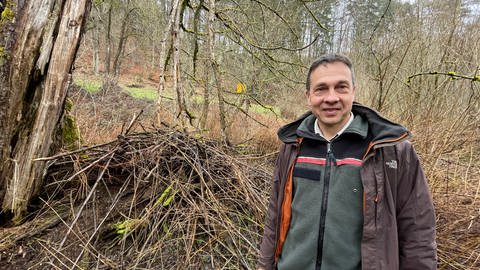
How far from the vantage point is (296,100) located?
436 inches

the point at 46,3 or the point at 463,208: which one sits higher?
the point at 46,3

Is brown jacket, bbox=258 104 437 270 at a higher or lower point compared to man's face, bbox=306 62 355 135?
lower

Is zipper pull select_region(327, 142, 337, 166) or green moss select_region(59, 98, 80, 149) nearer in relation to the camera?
zipper pull select_region(327, 142, 337, 166)

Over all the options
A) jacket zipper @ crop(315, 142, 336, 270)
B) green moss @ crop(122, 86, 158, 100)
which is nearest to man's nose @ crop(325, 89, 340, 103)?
jacket zipper @ crop(315, 142, 336, 270)

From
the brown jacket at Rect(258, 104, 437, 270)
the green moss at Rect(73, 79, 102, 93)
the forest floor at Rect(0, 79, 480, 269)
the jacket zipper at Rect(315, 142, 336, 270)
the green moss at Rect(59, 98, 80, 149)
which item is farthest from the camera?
the green moss at Rect(73, 79, 102, 93)

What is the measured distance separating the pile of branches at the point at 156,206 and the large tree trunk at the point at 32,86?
25cm

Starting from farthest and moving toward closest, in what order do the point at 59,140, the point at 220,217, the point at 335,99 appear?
the point at 59,140 → the point at 220,217 → the point at 335,99

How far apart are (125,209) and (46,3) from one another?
2.06 meters

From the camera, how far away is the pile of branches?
272cm

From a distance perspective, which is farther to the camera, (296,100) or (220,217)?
(296,100)

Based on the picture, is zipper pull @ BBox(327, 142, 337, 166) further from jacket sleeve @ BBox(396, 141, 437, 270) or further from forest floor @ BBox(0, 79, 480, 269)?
forest floor @ BBox(0, 79, 480, 269)

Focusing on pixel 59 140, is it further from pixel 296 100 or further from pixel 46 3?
pixel 296 100

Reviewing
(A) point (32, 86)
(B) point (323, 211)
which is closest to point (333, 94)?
(B) point (323, 211)

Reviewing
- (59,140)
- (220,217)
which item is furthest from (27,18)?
(220,217)
